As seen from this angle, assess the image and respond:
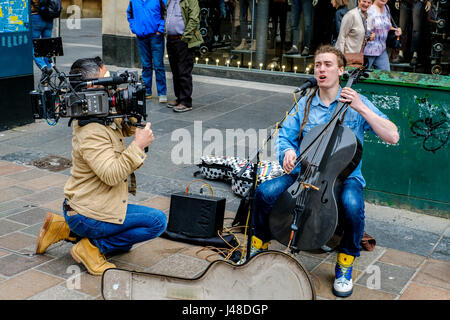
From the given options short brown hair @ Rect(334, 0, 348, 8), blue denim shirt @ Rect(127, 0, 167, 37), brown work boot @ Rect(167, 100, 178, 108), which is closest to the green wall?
short brown hair @ Rect(334, 0, 348, 8)

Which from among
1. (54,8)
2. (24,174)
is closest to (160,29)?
(54,8)

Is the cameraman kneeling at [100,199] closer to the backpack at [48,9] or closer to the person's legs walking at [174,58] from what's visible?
the person's legs walking at [174,58]

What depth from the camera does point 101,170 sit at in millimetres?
3512

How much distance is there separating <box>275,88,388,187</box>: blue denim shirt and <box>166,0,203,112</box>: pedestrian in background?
4.16 metres

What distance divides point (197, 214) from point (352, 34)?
12.0 feet

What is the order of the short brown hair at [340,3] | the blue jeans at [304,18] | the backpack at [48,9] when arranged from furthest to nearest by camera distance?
the blue jeans at [304,18]
the backpack at [48,9]
the short brown hair at [340,3]

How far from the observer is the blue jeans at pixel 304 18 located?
962 cm

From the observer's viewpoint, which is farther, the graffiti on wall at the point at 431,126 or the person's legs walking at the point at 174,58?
the person's legs walking at the point at 174,58

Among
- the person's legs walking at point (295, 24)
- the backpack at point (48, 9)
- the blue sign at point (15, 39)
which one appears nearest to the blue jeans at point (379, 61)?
the person's legs walking at point (295, 24)

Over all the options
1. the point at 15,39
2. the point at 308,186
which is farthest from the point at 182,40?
the point at 308,186

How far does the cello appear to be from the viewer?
3441mm

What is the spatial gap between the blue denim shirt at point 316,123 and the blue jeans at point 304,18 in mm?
6007

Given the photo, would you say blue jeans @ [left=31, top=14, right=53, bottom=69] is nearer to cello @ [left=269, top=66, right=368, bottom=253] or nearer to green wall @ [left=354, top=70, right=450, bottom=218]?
green wall @ [left=354, top=70, right=450, bottom=218]

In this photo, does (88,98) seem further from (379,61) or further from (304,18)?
(304,18)
